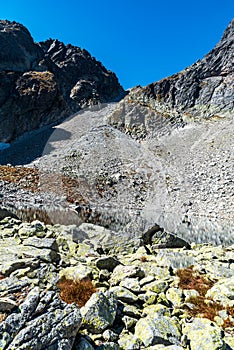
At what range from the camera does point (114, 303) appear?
238 inches

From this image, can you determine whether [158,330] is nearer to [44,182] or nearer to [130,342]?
[130,342]

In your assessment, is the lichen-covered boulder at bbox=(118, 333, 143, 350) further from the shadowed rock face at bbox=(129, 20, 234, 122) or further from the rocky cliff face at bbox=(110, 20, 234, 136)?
the shadowed rock face at bbox=(129, 20, 234, 122)

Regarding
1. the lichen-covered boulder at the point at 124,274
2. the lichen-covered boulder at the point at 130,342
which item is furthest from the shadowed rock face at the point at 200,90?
the lichen-covered boulder at the point at 130,342

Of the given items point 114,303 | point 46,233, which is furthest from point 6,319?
point 46,233

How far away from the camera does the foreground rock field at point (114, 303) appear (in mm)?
4480

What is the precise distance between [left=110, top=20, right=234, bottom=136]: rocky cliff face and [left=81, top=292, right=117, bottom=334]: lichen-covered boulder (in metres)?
48.8

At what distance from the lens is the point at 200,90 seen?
2494 inches

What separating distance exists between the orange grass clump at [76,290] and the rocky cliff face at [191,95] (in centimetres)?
4771

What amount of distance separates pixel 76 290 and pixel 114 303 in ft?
4.53

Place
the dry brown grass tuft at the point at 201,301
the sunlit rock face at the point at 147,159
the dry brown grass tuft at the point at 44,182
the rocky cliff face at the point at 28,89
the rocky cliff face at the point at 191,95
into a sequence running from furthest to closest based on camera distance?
1. the rocky cliff face at the point at 28,89
2. the rocky cliff face at the point at 191,95
3. the dry brown grass tuft at the point at 44,182
4. the sunlit rock face at the point at 147,159
5. the dry brown grass tuft at the point at 201,301

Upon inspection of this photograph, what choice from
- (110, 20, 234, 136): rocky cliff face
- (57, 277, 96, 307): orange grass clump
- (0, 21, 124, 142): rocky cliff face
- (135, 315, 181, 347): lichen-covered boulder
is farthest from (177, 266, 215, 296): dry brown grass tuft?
(0, 21, 124, 142): rocky cliff face

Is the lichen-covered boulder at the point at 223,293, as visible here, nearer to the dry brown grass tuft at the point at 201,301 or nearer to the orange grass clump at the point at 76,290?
the dry brown grass tuft at the point at 201,301

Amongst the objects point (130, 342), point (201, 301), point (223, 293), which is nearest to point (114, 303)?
point (130, 342)

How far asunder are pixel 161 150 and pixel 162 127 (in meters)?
11.1
